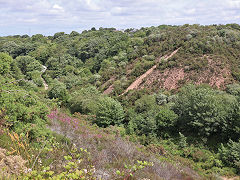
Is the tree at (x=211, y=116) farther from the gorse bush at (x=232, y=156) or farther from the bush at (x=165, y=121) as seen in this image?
the gorse bush at (x=232, y=156)

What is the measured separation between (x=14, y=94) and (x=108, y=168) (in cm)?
336

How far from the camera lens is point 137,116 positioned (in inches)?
648

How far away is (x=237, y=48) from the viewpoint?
2647cm

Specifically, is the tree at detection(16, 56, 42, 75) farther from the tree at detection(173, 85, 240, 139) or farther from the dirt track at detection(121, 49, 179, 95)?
the tree at detection(173, 85, 240, 139)

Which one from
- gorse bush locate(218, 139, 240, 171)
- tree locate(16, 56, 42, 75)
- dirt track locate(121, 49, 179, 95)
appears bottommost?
gorse bush locate(218, 139, 240, 171)

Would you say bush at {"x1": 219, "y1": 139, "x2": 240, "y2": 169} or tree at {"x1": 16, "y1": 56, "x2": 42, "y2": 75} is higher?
tree at {"x1": 16, "y1": 56, "x2": 42, "y2": 75}

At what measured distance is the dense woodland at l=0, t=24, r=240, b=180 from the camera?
15.1 ft

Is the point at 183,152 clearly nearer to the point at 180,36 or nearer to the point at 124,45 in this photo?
the point at 180,36

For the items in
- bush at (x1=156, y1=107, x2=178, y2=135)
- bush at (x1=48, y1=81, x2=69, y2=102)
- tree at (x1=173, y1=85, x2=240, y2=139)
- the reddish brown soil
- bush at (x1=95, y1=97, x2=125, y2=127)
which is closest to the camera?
tree at (x1=173, y1=85, x2=240, y2=139)

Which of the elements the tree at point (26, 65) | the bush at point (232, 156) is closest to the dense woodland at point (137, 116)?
the bush at point (232, 156)

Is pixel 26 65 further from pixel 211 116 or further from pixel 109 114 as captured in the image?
pixel 211 116

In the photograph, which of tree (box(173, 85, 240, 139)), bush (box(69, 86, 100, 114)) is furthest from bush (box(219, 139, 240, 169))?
bush (box(69, 86, 100, 114))

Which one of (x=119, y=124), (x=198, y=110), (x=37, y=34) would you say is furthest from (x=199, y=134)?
(x=37, y=34)

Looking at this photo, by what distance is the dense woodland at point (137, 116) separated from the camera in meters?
4.61
